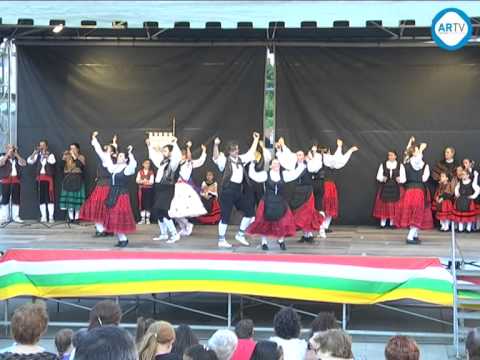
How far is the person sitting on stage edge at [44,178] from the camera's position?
11492 millimetres

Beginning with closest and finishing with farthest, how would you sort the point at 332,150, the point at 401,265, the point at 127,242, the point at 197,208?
the point at 401,265, the point at 127,242, the point at 197,208, the point at 332,150

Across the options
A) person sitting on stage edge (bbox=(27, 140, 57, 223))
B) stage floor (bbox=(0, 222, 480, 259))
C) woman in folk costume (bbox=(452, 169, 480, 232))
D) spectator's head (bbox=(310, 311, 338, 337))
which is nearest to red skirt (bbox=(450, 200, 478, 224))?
woman in folk costume (bbox=(452, 169, 480, 232))

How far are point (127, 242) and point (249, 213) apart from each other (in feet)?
5.12

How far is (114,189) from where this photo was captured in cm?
906

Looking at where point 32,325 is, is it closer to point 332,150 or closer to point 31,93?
point 332,150

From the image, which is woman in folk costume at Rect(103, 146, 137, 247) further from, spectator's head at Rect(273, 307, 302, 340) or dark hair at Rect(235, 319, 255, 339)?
spectator's head at Rect(273, 307, 302, 340)

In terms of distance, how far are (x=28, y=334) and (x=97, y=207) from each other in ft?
21.5

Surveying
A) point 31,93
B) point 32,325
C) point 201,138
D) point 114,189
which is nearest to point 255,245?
point 114,189

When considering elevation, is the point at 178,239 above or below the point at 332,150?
below

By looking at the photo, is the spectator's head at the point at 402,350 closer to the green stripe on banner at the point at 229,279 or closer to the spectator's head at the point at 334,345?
the spectator's head at the point at 334,345

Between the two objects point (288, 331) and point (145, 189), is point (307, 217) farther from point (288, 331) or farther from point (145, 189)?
point (288, 331)

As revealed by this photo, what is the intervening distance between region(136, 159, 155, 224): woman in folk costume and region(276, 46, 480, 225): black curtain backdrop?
2175 millimetres

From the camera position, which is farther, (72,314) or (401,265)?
(72,314)

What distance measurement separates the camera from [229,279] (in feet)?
22.5
